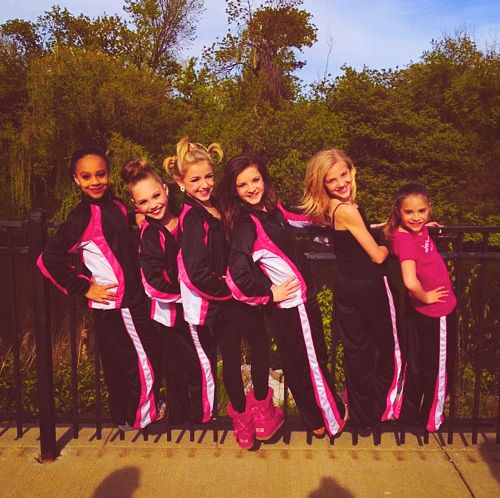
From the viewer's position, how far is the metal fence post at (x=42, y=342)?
328 cm

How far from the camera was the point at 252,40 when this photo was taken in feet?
118

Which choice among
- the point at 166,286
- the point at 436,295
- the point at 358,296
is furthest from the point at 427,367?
the point at 166,286

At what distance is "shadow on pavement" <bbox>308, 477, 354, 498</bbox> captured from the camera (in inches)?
118

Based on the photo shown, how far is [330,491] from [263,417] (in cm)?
62

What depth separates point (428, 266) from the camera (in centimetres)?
321

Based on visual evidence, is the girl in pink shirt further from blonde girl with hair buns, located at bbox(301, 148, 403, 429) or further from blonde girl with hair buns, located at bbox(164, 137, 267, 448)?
blonde girl with hair buns, located at bbox(164, 137, 267, 448)

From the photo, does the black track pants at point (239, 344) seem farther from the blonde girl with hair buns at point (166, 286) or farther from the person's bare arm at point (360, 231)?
the person's bare arm at point (360, 231)

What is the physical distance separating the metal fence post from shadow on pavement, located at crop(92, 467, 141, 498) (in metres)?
0.49

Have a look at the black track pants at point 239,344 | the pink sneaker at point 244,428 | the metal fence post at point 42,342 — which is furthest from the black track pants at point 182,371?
the metal fence post at point 42,342

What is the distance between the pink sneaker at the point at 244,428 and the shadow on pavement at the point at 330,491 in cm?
53

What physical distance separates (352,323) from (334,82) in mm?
33325

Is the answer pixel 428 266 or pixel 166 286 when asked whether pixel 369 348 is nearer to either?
pixel 428 266

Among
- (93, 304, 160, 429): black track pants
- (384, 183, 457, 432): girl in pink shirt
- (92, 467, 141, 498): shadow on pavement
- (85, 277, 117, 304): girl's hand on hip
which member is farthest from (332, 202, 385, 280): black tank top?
(92, 467, 141, 498): shadow on pavement

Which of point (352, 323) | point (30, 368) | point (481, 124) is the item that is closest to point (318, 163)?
point (352, 323)
